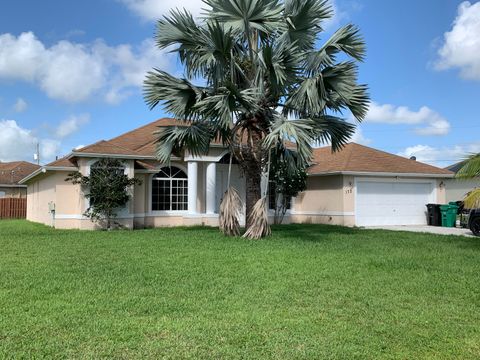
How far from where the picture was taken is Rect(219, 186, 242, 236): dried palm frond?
48.6ft

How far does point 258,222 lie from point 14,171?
33848mm

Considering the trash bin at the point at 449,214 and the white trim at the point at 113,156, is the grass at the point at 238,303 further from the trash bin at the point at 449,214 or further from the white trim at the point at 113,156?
the trash bin at the point at 449,214

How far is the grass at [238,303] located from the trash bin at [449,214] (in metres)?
10.6

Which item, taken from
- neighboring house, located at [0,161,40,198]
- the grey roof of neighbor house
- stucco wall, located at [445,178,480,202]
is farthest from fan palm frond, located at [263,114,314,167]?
neighboring house, located at [0,161,40,198]

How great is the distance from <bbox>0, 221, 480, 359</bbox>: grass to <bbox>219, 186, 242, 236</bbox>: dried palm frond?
9.60 ft

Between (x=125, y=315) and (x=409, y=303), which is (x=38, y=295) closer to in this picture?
(x=125, y=315)

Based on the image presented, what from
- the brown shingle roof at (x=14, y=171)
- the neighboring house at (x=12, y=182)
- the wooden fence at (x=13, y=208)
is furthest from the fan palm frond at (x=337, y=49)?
the brown shingle roof at (x=14, y=171)

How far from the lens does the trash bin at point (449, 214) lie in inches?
843

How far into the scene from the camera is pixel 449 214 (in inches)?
851

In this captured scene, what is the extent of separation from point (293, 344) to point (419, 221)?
19996mm

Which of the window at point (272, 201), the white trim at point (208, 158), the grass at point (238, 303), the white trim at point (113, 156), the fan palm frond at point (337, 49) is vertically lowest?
the grass at point (238, 303)

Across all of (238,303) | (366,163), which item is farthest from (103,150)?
(238,303)

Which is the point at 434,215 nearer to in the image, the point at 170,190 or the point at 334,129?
the point at 334,129

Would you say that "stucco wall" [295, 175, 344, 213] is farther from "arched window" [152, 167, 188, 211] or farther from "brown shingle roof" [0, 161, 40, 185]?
"brown shingle roof" [0, 161, 40, 185]
